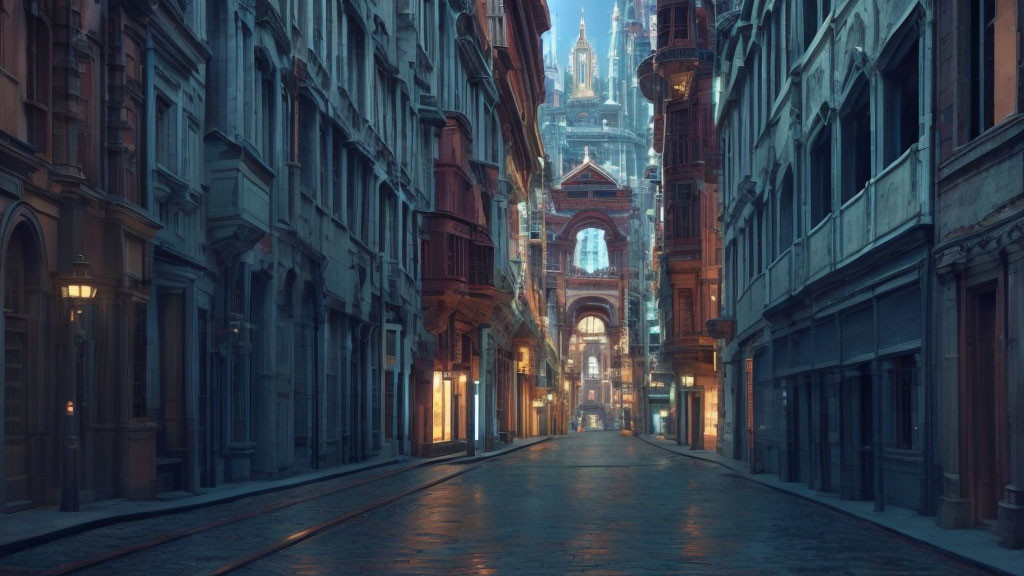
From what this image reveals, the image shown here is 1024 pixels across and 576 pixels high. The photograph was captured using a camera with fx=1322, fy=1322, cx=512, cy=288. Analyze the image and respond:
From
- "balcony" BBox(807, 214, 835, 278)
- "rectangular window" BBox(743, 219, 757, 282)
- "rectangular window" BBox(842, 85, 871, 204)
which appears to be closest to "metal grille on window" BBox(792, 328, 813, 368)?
"balcony" BBox(807, 214, 835, 278)

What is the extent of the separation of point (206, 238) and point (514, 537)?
11.5 meters

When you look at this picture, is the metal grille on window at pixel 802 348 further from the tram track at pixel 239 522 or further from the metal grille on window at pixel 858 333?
the tram track at pixel 239 522

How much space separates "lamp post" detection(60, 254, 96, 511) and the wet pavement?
0.99 metres

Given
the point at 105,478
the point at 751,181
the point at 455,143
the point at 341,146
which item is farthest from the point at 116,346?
the point at 455,143

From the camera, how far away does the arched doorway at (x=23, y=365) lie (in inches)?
655

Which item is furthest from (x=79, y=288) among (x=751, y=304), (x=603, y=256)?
(x=603, y=256)

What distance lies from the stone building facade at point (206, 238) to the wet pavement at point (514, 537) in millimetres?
2222

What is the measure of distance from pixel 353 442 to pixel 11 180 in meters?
21.4

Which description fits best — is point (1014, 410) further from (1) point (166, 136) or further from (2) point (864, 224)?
(1) point (166, 136)

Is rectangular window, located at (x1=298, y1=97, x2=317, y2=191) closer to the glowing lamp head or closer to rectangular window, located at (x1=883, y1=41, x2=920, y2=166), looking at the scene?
the glowing lamp head

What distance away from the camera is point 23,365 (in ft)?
55.7

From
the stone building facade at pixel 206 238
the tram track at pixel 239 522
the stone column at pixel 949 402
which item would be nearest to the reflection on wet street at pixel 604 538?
the tram track at pixel 239 522

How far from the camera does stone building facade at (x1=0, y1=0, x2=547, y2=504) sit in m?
17.1

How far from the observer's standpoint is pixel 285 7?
2950 cm
